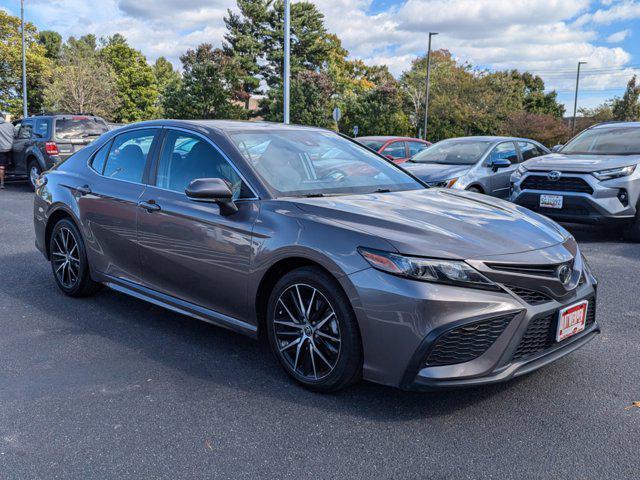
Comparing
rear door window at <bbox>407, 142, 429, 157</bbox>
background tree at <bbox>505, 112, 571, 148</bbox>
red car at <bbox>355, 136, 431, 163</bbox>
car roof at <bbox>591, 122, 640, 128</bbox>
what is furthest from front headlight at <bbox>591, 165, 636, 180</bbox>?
background tree at <bbox>505, 112, 571, 148</bbox>

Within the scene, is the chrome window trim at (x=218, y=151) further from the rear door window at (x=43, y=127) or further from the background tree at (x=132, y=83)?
the background tree at (x=132, y=83)

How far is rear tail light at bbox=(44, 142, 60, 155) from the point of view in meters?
13.8

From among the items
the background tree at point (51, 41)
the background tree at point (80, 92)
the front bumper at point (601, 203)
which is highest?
the background tree at point (51, 41)

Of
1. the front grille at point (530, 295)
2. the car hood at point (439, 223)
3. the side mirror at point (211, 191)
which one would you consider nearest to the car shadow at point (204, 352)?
the front grille at point (530, 295)

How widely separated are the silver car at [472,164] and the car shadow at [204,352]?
5326 mm

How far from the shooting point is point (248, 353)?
156 inches

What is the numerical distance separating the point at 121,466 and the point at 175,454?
23 centimetres

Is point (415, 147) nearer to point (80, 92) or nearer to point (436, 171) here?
point (436, 171)

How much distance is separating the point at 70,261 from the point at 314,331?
111 inches

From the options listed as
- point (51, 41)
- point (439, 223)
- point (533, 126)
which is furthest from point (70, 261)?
point (51, 41)

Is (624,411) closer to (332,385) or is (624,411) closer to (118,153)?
(332,385)

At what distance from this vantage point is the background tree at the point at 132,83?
60.0 metres

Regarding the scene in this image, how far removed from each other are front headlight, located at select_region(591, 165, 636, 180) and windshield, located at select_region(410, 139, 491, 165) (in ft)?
7.51

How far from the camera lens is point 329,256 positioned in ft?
10.2
